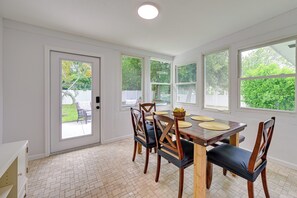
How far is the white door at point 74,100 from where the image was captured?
2.58 m

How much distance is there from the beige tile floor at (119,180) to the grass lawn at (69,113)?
697 millimetres

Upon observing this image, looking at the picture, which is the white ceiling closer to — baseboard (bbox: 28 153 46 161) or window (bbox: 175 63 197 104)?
window (bbox: 175 63 197 104)

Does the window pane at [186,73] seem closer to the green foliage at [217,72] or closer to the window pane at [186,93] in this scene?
the window pane at [186,93]

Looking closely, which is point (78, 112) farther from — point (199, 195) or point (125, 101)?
point (199, 195)

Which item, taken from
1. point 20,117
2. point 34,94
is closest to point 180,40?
point 34,94

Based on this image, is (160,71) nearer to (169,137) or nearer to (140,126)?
(140,126)

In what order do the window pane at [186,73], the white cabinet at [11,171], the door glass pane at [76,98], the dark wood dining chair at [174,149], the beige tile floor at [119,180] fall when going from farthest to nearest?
the window pane at [186,73], the door glass pane at [76,98], the beige tile floor at [119,180], the dark wood dining chair at [174,149], the white cabinet at [11,171]

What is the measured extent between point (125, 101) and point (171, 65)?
6.38 feet

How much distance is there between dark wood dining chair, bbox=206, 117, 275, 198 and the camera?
4.17ft

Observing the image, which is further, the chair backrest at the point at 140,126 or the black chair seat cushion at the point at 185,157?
the chair backrest at the point at 140,126

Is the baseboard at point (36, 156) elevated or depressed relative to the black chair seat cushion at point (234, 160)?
depressed

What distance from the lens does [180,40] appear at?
3.14 m

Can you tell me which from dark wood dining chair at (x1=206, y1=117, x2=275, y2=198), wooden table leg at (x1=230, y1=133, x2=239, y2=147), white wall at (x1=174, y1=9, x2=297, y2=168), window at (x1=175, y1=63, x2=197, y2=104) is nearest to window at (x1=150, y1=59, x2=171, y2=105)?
window at (x1=175, y1=63, x2=197, y2=104)

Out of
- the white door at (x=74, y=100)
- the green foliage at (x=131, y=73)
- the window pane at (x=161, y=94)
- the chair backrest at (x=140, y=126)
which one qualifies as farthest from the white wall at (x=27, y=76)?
the window pane at (x=161, y=94)
